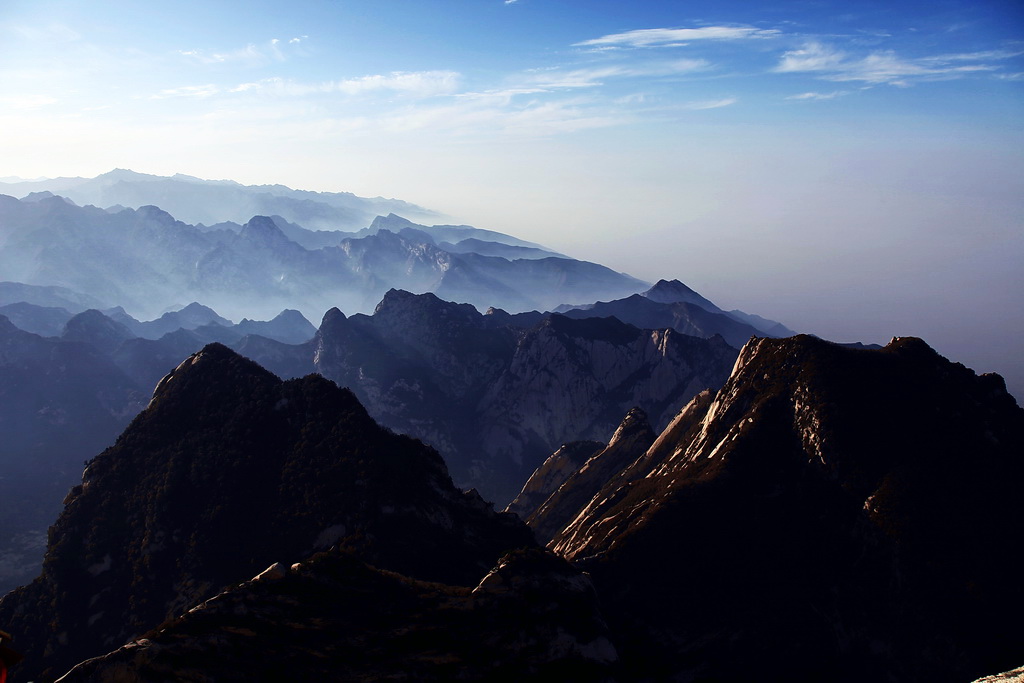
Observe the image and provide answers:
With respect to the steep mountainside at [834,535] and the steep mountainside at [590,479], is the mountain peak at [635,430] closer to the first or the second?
the steep mountainside at [590,479]

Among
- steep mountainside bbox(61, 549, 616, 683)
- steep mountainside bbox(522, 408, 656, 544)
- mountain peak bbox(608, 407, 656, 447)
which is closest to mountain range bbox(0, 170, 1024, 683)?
steep mountainside bbox(61, 549, 616, 683)

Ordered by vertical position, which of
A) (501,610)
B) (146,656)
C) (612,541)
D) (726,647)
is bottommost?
(726,647)

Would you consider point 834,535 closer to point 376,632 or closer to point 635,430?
point 376,632

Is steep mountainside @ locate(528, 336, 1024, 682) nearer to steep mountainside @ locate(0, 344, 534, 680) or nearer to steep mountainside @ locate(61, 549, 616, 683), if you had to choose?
steep mountainside @ locate(61, 549, 616, 683)

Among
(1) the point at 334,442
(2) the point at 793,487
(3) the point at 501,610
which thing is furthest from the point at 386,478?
(2) the point at 793,487

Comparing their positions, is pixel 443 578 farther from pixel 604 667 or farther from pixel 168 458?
pixel 168 458

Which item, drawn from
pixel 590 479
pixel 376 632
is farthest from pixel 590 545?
pixel 590 479
